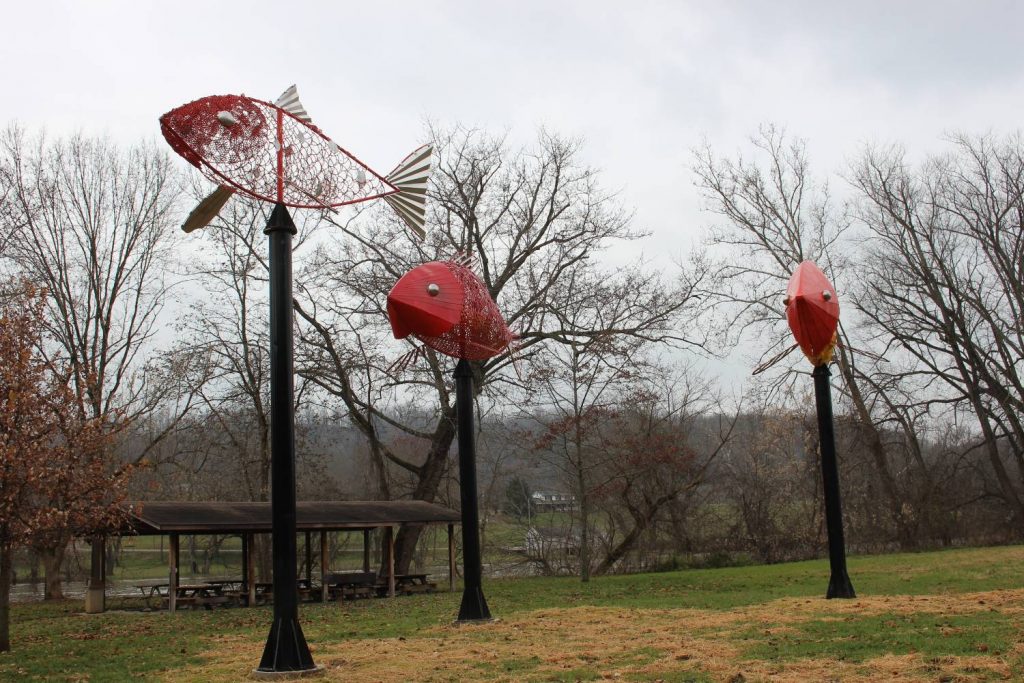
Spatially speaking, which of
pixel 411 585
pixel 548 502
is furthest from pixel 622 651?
pixel 548 502

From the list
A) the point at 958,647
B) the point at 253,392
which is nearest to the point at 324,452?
the point at 253,392

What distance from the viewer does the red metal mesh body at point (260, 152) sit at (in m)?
8.38

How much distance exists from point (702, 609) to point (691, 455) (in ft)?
43.4

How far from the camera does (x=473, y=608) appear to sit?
39.9 ft

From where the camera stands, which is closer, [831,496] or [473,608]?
[473,608]

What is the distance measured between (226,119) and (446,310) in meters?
3.74

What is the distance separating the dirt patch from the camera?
7219mm

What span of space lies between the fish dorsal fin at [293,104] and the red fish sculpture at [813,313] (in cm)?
727

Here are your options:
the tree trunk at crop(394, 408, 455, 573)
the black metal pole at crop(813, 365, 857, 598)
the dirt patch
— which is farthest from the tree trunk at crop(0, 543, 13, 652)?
the tree trunk at crop(394, 408, 455, 573)

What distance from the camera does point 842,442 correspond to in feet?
105

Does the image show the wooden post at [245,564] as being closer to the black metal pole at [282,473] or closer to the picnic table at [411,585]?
the picnic table at [411,585]

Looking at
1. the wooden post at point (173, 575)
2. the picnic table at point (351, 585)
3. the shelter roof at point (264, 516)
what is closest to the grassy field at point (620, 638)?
the wooden post at point (173, 575)

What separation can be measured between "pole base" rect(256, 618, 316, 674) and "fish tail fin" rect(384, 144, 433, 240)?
173 inches

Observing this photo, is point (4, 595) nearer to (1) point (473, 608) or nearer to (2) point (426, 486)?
(1) point (473, 608)
